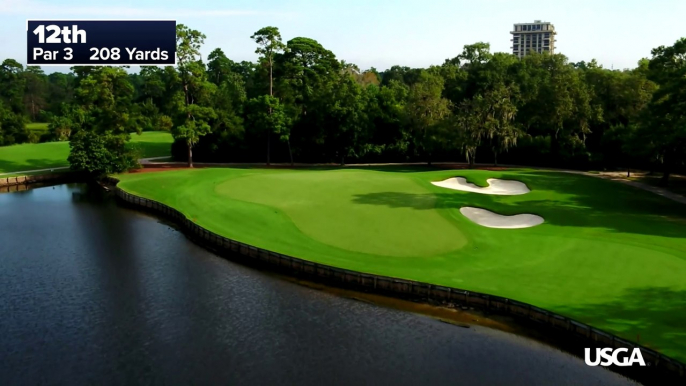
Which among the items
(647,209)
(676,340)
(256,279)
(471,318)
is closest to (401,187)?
(647,209)

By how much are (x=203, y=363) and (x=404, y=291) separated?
12159 mm

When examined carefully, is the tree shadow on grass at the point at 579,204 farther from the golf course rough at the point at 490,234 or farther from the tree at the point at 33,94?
the tree at the point at 33,94

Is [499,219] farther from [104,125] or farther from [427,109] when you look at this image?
[104,125]

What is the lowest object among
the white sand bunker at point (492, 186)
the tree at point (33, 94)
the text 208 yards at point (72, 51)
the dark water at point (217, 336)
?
the dark water at point (217, 336)

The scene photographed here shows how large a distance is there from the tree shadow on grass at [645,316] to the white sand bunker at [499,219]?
14425 millimetres

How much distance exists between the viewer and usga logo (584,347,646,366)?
75.5 feet

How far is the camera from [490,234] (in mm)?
40625

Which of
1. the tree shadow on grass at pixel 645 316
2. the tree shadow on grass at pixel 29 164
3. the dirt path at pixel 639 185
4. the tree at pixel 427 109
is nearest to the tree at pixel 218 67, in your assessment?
the tree shadow on grass at pixel 29 164

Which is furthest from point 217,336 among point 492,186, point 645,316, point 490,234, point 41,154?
point 41,154

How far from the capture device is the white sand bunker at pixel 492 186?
5581cm

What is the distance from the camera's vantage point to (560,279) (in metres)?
31.5

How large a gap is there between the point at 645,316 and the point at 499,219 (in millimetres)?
19472
